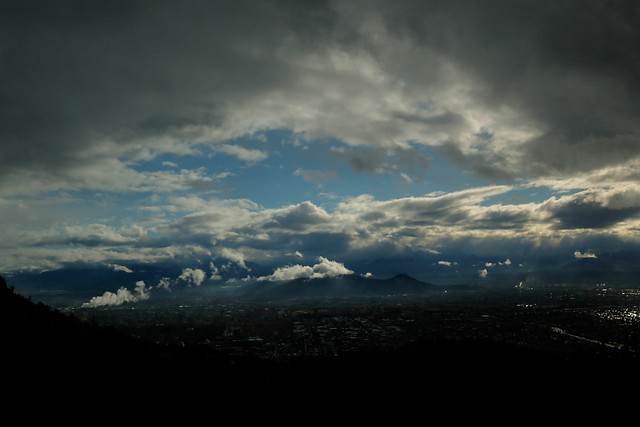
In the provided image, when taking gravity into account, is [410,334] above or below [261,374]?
below

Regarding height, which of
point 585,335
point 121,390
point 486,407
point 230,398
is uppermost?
point 121,390

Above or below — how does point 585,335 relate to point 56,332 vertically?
below

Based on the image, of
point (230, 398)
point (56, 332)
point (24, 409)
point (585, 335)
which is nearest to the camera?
point (24, 409)

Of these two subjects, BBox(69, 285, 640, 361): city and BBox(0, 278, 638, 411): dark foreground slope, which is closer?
BBox(0, 278, 638, 411): dark foreground slope

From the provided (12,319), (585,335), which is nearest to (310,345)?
(12,319)

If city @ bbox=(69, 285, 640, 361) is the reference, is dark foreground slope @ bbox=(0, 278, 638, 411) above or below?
above

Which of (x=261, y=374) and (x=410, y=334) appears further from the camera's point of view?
(x=410, y=334)

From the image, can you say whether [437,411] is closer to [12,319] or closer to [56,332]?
[56,332]

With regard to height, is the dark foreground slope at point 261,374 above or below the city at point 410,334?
above
